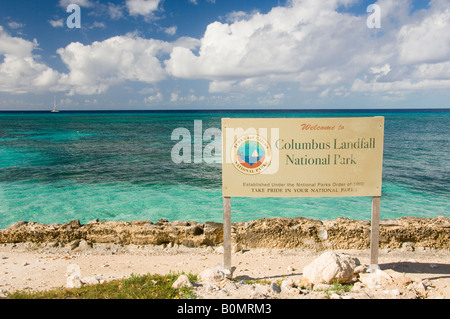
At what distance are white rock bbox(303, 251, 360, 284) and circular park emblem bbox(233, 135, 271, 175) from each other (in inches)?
72.7

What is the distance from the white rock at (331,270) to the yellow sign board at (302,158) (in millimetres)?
1086

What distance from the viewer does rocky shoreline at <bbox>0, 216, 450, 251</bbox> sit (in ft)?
22.0

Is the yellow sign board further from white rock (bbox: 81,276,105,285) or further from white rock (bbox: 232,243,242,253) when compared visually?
white rock (bbox: 81,276,105,285)

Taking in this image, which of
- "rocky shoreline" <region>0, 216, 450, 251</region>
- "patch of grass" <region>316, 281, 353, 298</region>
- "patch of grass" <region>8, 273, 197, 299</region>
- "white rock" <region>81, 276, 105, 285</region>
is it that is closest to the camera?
"patch of grass" <region>8, 273, 197, 299</region>

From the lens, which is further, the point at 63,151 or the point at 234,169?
the point at 63,151

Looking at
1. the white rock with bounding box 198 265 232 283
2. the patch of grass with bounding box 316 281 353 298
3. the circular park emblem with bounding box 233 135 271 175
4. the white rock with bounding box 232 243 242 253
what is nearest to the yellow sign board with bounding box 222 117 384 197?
the circular park emblem with bounding box 233 135 271 175

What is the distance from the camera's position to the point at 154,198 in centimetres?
1371

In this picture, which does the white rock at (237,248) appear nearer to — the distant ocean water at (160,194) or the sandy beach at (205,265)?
the sandy beach at (205,265)

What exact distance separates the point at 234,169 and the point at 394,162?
20066mm

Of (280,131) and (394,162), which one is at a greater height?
(280,131)

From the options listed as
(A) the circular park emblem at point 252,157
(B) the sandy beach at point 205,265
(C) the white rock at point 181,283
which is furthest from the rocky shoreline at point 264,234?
(C) the white rock at point 181,283

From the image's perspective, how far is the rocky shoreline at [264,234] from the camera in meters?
6.71
